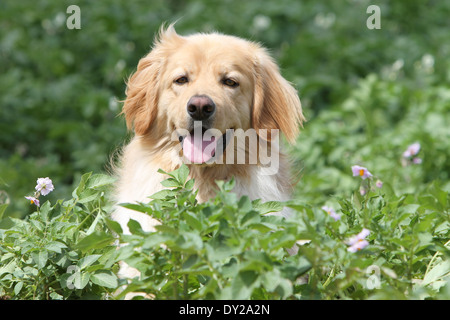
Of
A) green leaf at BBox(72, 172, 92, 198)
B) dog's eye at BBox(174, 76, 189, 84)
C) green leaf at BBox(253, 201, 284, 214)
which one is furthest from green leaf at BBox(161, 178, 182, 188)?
dog's eye at BBox(174, 76, 189, 84)

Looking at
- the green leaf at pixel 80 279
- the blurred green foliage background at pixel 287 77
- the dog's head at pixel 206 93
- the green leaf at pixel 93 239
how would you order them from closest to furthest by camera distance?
the green leaf at pixel 93 239
the green leaf at pixel 80 279
the dog's head at pixel 206 93
the blurred green foliage background at pixel 287 77

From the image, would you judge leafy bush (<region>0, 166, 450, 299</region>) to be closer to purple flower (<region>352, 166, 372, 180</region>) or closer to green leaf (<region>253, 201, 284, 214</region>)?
green leaf (<region>253, 201, 284, 214</region>)

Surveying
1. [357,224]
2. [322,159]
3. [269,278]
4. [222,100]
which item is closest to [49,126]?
[322,159]

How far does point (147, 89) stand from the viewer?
3998 mm

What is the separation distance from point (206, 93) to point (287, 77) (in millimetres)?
4378

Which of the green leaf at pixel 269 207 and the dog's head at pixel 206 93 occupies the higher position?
the dog's head at pixel 206 93

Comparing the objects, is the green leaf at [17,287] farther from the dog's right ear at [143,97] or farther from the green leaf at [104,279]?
the dog's right ear at [143,97]

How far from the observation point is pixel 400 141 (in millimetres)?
6156

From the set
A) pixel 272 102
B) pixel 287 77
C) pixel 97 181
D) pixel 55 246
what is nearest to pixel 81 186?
pixel 97 181

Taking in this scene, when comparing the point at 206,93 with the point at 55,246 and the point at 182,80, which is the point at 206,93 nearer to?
the point at 182,80

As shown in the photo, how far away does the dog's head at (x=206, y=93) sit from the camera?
3617 millimetres

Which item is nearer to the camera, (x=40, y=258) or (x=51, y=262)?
(x=40, y=258)

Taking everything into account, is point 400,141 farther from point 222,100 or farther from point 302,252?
point 302,252

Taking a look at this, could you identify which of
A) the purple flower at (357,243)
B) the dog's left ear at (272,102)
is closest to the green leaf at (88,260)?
the purple flower at (357,243)
